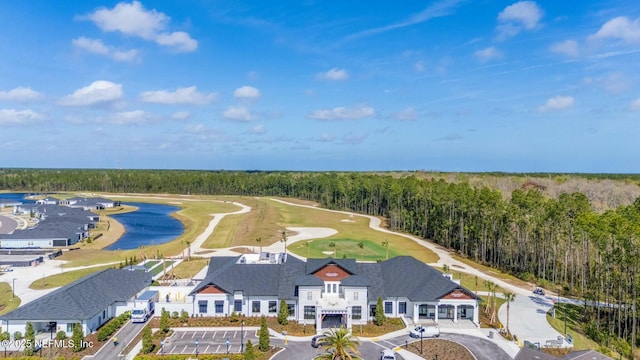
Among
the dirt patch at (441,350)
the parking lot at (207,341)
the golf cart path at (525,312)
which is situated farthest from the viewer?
the golf cart path at (525,312)

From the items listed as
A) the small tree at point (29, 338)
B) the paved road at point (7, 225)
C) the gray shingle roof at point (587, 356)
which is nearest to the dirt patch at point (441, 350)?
the gray shingle roof at point (587, 356)

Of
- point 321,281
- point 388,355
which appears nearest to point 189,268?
point 321,281

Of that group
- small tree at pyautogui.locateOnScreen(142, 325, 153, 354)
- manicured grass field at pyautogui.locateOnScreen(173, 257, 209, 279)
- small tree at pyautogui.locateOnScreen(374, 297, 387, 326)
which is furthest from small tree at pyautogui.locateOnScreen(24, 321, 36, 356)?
small tree at pyautogui.locateOnScreen(374, 297, 387, 326)

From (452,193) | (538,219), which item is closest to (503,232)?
(538,219)

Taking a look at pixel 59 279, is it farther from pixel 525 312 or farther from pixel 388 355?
pixel 525 312

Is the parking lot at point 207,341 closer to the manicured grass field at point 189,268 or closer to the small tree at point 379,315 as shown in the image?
the small tree at point 379,315

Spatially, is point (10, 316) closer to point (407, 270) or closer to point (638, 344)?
point (407, 270)
